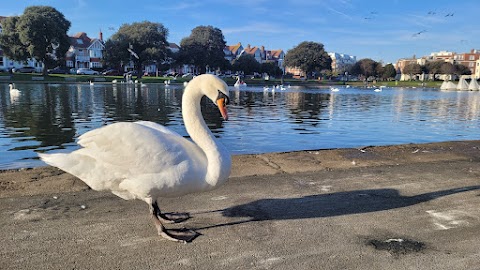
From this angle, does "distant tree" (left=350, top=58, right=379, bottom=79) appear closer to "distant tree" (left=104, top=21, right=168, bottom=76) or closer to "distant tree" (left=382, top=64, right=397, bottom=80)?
"distant tree" (left=382, top=64, right=397, bottom=80)

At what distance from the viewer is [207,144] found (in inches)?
164

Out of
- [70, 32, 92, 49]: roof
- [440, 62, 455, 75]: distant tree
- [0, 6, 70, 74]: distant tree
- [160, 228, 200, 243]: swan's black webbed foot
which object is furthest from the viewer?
[440, 62, 455, 75]: distant tree

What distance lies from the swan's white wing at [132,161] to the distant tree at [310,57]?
12938cm

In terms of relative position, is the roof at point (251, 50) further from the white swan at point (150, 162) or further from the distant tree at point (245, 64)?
the white swan at point (150, 162)

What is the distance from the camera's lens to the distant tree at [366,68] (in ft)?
499

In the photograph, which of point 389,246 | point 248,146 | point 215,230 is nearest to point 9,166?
point 248,146

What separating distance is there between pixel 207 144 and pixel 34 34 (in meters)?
75.7

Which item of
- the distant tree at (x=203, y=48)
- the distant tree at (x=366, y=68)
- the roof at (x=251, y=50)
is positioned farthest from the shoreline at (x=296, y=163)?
the roof at (x=251, y=50)

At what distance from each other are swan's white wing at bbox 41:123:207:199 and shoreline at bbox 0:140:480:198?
5.37 feet

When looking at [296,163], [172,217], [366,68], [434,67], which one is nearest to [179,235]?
[172,217]

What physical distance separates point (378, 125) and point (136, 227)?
62.3 ft

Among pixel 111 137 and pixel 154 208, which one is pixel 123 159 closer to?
pixel 111 137

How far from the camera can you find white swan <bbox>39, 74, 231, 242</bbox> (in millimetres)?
3867

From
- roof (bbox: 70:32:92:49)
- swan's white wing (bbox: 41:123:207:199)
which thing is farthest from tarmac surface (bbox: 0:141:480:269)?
roof (bbox: 70:32:92:49)
